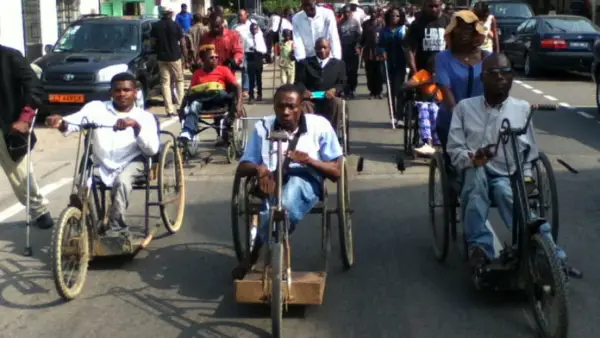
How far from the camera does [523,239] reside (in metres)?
5.30

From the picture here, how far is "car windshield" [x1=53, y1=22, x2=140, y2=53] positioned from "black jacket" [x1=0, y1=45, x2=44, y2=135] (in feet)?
28.8

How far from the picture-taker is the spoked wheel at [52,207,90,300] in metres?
5.76

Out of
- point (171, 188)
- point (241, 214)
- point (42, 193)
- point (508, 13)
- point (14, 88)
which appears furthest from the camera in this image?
point (508, 13)

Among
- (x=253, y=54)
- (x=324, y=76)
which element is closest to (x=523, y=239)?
(x=324, y=76)

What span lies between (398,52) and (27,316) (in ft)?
32.2

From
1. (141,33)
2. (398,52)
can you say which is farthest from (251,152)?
(141,33)

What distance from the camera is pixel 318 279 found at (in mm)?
5547

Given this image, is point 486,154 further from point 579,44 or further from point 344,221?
point 579,44

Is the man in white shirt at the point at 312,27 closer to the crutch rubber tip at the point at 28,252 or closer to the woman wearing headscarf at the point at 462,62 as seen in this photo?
the woman wearing headscarf at the point at 462,62

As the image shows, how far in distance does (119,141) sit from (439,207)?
2447 mm

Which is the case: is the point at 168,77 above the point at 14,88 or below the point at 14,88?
below

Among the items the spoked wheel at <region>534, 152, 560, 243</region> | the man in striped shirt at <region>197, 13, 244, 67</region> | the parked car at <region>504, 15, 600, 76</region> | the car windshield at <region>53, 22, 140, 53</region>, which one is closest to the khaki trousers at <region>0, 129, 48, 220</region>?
the spoked wheel at <region>534, 152, 560, 243</region>

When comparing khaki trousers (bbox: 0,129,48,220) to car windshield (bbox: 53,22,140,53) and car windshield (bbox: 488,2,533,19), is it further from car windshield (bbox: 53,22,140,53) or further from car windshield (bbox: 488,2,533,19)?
car windshield (bbox: 488,2,533,19)

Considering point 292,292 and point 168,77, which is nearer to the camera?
point 292,292
